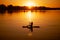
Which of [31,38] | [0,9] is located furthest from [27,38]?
[0,9]

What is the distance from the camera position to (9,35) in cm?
2073

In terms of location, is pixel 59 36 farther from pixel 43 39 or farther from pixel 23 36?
pixel 23 36

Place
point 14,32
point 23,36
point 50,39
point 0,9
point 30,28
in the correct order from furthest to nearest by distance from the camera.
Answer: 1. point 0,9
2. point 30,28
3. point 14,32
4. point 23,36
5. point 50,39

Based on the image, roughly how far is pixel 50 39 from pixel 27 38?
191cm

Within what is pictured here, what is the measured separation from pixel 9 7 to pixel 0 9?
364 cm

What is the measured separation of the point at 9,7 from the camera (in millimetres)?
78188

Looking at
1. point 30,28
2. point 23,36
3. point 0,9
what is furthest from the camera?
point 0,9

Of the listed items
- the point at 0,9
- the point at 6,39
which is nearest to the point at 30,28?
the point at 6,39

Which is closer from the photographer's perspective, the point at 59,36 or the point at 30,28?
the point at 59,36

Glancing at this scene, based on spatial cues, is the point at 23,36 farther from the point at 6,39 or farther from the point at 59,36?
the point at 59,36

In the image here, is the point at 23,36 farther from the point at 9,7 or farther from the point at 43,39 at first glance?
the point at 9,7

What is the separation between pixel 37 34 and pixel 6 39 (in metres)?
3.32

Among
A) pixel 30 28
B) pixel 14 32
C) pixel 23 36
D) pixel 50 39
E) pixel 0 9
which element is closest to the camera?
pixel 50 39

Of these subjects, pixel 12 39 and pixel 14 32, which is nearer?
pixel 12 39
